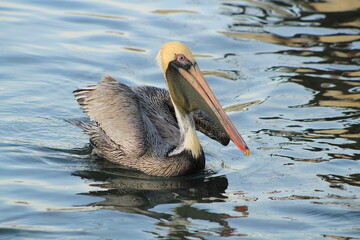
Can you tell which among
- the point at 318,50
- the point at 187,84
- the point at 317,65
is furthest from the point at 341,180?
the point at 318,50

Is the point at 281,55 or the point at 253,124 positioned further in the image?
the point at 281,55

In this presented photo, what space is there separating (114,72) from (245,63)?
1782mm

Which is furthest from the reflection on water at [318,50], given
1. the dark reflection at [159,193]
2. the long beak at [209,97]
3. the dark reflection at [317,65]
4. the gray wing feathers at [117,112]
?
the gray wing feathers at [117,112]

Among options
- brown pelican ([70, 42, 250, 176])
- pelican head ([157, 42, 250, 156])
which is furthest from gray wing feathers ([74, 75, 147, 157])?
pelican head ([157, 42, 250, 156])

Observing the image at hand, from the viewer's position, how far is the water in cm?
555

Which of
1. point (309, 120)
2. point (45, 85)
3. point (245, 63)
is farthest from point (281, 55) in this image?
point (45, 85)

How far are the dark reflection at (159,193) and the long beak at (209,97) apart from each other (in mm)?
490

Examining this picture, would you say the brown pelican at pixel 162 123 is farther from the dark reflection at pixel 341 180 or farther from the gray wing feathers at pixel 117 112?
the dark reflection at pixel 341 180

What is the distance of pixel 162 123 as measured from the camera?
733 centimetres

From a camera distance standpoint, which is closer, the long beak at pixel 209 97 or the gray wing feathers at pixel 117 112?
the long beak at pixel 209 97

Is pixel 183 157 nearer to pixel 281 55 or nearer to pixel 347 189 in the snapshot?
pixel 347 189

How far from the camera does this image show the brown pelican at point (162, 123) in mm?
6523

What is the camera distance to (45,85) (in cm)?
871

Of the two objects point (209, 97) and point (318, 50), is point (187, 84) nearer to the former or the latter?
point (209, 97)
